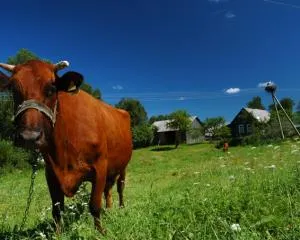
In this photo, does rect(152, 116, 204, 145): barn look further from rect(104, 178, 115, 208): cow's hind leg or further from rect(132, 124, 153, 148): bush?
rect(104, 178, 115, 208): cow's hind leg

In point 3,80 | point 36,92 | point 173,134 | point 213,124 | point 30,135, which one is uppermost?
point 213,124

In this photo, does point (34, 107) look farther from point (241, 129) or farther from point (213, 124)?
point (213, 124)

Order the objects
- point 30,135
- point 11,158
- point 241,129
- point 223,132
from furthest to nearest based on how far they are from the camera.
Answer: point 241,129, point 223,132, point 11,158, point 30,135

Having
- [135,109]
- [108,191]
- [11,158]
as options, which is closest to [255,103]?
[135,109]

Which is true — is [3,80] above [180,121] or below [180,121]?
below

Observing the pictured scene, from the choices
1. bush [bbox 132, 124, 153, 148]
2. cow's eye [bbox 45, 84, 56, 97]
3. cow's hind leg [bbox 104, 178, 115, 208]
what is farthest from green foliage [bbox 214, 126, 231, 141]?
cow's eye [bbox 45, 84, 56, 97]

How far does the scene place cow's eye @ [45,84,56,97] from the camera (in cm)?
649

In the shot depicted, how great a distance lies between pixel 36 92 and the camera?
630cm

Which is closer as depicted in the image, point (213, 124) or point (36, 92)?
point (36, 92)

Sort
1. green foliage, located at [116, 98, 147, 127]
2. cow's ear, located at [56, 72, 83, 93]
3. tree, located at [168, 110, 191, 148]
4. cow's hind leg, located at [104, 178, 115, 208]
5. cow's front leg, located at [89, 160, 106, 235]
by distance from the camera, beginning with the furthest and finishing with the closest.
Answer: green foliage, located at [116, 98, 147, 127]
tree, located at [168, 110, 191, 148]
cow's hind leg, located at [104, 178, 115, 208]
cow's front leg, located at [89, 160, 106, 235]
cow's ear, located at [56, 72, 83, 93]

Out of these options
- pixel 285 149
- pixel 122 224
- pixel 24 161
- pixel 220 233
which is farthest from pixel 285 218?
pixel 24 161

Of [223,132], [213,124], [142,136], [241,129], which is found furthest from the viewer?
[213,124]

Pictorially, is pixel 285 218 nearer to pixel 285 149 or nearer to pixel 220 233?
pixel 220 233

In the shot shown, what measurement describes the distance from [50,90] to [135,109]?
116319 mm
